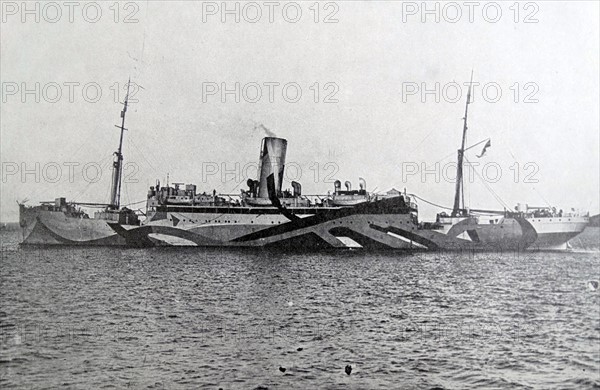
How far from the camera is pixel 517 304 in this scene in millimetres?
14508

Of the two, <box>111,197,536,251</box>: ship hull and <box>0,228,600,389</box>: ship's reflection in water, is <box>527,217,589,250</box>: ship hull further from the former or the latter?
<box>0,228,600,389</box>: ship's reflection in water

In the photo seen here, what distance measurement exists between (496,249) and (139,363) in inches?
1120

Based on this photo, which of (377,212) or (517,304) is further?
(377,212)

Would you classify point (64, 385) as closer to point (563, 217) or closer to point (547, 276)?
point (547, 276)

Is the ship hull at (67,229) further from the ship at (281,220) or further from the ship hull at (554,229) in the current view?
the ship hull at (554,229)

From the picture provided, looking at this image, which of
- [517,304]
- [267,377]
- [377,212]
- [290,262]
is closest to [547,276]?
[517,304]

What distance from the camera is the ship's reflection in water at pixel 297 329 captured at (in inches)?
337

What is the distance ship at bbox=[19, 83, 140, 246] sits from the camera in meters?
35.4

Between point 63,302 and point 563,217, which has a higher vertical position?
point 563,217

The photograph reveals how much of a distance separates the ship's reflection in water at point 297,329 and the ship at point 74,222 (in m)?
14.5

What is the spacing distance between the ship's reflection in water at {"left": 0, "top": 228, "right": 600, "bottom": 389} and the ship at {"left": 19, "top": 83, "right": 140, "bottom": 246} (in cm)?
1452

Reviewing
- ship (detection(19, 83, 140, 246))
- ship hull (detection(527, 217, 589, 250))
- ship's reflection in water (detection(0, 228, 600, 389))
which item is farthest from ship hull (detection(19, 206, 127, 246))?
ship hull (detection(527, 217, 589, 250))

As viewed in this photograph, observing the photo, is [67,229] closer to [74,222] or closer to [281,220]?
[74,222]

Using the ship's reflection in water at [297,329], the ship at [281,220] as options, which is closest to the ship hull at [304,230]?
the ship at [281,220]
